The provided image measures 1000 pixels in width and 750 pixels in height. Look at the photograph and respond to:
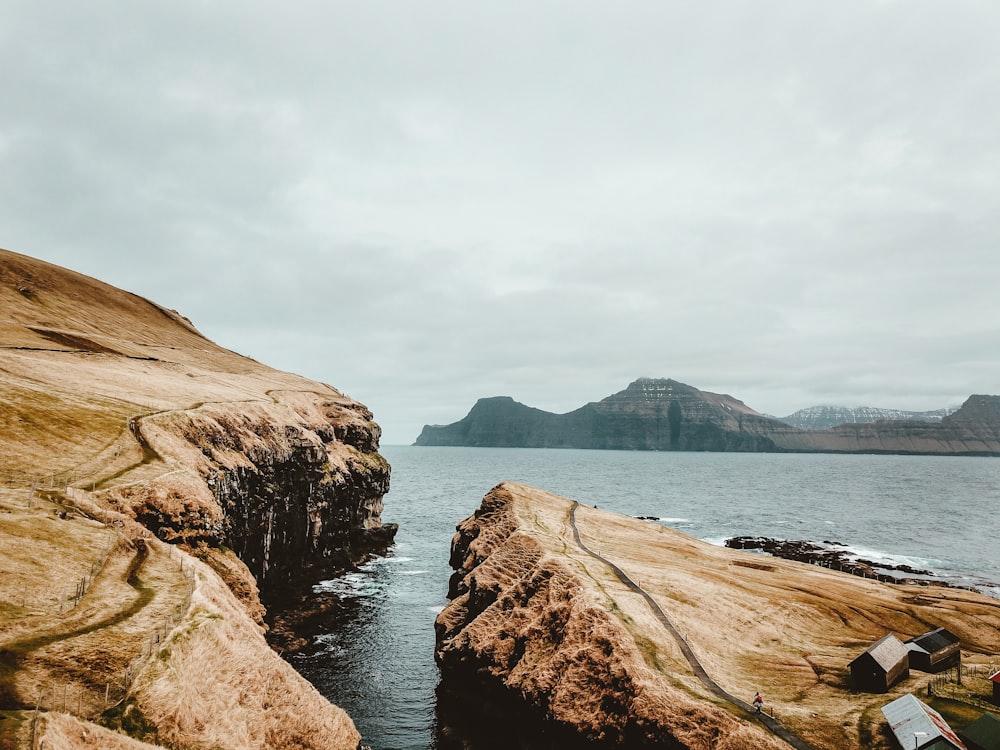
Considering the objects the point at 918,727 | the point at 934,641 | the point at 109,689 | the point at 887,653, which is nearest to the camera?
the point at 109,689

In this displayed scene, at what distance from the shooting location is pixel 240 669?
2791cm

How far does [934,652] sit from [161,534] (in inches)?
2187

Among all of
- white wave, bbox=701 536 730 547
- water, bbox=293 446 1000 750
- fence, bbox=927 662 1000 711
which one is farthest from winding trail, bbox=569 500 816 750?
white wave, bbox=701 536 730 547

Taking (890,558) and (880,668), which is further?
(890,558)

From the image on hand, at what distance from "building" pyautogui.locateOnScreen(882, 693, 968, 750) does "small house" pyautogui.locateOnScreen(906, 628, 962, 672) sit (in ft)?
36.1

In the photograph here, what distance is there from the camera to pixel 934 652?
40.4m

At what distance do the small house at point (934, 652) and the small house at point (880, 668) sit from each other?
324 centimetres

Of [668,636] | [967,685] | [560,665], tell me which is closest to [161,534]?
[560,665]

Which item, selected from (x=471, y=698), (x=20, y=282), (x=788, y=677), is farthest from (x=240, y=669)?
(x=20, y=282)

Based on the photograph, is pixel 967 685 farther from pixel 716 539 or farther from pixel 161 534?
pixel 716 539

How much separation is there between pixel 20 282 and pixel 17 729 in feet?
455

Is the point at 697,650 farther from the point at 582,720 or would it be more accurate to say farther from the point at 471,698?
the point at 471,698

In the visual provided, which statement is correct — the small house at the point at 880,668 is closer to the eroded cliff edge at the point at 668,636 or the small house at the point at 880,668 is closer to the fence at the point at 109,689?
the eroded cliff edge at the point at 668,636

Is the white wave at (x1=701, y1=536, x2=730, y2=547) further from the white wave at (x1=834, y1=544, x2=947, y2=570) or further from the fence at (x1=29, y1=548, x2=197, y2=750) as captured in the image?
the fence at (x1=29, y1=548, x2=197, y2=750)
